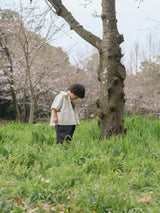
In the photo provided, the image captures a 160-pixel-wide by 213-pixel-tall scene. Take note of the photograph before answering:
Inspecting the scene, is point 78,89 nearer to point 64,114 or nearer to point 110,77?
point 64,114

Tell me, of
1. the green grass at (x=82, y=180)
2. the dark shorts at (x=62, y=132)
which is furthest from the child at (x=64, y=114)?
the green grass at (x=82, y=180)

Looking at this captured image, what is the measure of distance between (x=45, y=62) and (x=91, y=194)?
32.0 ft

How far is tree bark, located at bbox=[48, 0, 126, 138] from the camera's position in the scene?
10.8 ft

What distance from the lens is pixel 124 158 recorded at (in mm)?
2539

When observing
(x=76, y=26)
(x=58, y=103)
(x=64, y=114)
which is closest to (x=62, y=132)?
(x=64, y=114)

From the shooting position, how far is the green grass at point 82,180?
163 centimetres

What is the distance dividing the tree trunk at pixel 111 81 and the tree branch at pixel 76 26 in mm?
171

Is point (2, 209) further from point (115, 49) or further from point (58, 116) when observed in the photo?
point (115, 49)

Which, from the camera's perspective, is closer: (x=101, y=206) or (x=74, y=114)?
(x=101, y=206)

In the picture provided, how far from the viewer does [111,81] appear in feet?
10.8

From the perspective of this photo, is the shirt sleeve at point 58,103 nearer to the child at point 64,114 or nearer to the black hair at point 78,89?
the child at point 64,114

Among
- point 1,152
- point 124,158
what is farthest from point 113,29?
point 1,152

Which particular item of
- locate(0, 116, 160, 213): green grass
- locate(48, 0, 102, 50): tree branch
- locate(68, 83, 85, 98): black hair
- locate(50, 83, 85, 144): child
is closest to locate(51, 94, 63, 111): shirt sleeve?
locate(50, 83, 85, 144): child

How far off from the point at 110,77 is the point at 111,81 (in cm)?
7
